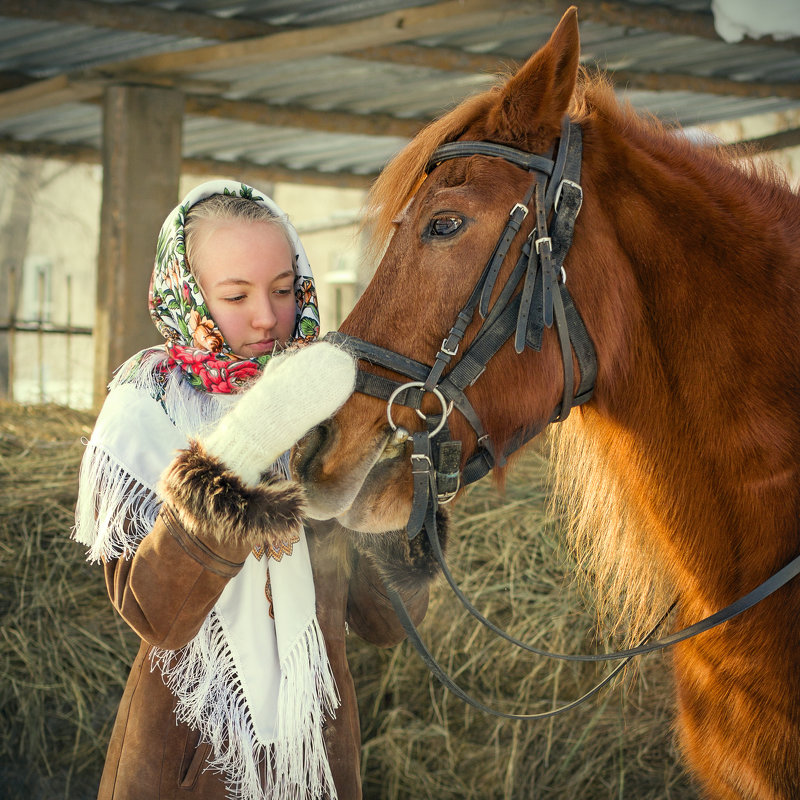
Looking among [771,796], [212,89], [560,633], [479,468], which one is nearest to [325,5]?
[212,89]

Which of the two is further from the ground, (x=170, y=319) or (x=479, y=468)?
(x=170, y=319)

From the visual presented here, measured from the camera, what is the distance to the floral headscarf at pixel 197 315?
1.67 meters

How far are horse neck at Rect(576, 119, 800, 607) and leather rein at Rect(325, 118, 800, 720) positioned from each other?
6 centimetres

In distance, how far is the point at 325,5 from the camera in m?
4.09

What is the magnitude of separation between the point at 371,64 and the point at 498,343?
148 inches

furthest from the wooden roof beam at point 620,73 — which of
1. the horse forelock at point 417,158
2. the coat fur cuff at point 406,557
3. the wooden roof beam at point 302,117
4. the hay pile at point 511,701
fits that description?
the coat fur cuff at point 406,557

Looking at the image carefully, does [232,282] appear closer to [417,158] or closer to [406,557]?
[417,158]

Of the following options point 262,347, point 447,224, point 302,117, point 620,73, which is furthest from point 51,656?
point 620,73

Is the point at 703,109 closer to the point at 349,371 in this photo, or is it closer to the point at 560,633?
the point at 560,633

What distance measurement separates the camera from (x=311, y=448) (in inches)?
56.8

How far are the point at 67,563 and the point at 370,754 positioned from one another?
1.41 meters

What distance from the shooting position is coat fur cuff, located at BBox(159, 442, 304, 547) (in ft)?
4.33

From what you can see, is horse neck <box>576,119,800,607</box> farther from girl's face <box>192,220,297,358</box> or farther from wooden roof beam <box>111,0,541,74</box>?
wooden roof beam <box>111,0,541,74</box>

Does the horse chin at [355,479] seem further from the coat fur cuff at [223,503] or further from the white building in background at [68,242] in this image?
the white building in background at [68,242]
